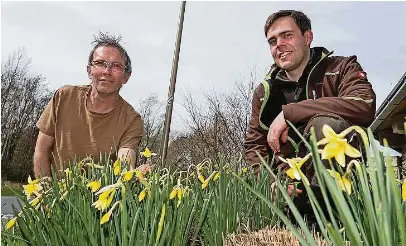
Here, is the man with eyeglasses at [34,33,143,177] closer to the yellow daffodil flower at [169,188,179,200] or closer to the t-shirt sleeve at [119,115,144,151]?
the t-shirt sleeve at [119,115,144,151]

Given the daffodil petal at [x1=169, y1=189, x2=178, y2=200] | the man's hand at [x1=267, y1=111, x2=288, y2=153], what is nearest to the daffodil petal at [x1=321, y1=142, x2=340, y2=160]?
the daffodil petal at [x1=169, y1=189, x2=178, y2=200]

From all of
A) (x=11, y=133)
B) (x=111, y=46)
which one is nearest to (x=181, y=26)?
(x=111, y=46)

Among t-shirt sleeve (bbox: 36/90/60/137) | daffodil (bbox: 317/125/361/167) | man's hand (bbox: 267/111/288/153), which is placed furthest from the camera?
t-shirt sleeve (bbox: 36/90/60/137)

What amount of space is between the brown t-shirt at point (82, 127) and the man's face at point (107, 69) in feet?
0.52

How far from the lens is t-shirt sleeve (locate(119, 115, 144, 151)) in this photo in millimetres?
2484

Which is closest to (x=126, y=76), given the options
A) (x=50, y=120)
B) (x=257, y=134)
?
(x=50, y=120)

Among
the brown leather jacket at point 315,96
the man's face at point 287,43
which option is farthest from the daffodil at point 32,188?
the man's face at point 287,43

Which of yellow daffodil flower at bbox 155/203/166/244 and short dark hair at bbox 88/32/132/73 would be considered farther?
short dark hair at bbox 88/32/132/73

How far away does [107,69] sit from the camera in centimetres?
249

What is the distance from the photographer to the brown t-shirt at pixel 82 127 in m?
2.55

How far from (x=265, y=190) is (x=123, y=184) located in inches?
23.9

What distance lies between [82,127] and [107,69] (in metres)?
0.36

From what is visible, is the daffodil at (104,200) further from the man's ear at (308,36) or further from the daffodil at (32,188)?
the man's ear at (308,36)

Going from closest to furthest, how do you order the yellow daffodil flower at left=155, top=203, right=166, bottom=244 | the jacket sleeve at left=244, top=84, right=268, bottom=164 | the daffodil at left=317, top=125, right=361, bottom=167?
the daffodil at left=317, top=125, right=361, bottom=167 < the yellow daffodil flower at left=155, top=203, right=166, bottom=244 < the jacket sleeve at left=244, top=84, right=268, bottom=164
